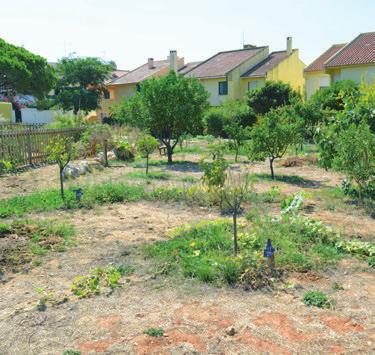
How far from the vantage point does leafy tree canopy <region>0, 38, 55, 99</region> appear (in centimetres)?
2759

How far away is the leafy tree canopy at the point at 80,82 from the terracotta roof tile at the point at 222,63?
938 cm

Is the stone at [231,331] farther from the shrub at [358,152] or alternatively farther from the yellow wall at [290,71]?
the yellow wall at [290,71]

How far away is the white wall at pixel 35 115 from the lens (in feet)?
130

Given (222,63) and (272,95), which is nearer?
(272,95)

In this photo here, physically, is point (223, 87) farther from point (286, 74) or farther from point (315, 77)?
point (315, 77)

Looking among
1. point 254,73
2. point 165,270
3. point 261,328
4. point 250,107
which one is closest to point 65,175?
point 165,270

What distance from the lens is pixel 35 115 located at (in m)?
40.2

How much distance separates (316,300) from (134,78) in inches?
1745

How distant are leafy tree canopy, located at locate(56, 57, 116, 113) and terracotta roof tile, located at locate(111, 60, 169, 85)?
2.83 meters

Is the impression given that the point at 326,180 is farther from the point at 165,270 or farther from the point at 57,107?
the point at 57,107

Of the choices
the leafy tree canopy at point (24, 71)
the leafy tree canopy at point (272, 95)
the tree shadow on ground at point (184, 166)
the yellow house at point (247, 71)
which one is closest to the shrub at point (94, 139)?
the tree shadow on ground at point (184, 166)

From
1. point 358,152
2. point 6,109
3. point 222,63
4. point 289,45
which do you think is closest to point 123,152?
point 358,152

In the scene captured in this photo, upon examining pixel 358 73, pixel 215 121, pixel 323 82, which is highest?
pixel 323 82

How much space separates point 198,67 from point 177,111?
89.8 ft
